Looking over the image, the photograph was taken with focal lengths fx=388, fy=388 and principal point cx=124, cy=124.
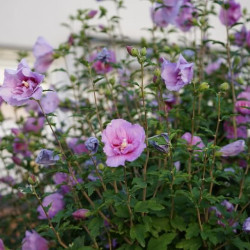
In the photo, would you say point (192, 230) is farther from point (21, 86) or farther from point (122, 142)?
point (21, 86)

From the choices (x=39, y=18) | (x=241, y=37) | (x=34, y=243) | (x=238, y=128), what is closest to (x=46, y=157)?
(x=34, y=243)

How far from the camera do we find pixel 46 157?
0.94 metres

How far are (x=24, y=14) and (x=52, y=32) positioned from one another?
36cm

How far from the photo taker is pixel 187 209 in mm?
1023

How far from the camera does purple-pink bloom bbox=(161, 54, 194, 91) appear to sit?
860 mm

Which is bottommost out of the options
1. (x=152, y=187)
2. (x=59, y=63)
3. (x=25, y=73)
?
(x=59, y=63)

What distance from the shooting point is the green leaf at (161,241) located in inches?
36.2

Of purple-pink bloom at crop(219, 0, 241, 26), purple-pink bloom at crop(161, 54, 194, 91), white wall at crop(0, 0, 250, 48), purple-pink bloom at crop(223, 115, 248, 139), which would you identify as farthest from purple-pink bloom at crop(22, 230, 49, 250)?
white wall at crop(0, 0, 250, 48)

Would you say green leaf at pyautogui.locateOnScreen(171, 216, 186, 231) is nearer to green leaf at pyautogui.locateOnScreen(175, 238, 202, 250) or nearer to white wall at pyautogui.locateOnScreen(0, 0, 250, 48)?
green leaf at pyautogui.locateOnScreen(175, 238, 202, 250)

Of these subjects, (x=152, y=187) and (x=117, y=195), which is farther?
(x=152, y=187)

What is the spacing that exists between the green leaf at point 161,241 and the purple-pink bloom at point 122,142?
0.27m

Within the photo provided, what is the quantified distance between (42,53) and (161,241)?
80 cm

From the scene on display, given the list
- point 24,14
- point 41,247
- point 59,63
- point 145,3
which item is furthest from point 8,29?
point 41,247

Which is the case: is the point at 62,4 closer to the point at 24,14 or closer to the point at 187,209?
the point at 24,14
